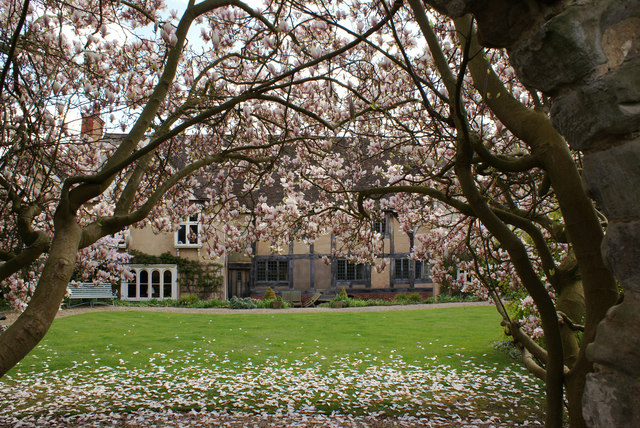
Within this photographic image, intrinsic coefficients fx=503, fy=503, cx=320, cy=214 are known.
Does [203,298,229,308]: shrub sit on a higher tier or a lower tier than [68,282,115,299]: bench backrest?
lower

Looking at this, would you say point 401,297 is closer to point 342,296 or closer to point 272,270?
point 342,296

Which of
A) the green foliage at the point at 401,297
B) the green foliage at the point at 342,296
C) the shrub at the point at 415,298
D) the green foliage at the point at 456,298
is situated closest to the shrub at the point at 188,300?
the green foliage at the point at 342,296

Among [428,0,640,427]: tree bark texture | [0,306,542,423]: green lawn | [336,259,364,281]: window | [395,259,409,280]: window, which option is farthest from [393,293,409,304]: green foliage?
[428,0,640,427]: tree bark texture

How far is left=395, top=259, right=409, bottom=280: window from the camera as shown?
82.1ft

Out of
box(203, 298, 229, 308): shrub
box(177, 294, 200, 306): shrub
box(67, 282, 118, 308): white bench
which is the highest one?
box(67, 282, 118, 308): white bench

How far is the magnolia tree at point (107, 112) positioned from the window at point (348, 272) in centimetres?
1423

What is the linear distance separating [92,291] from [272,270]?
27.0 ft

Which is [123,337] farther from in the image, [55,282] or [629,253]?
[629,253]

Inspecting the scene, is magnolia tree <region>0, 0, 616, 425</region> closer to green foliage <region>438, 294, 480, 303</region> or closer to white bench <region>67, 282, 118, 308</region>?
white bench <region>67, 282, 118, 308</region>

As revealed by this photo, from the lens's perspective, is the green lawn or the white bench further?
the white bench

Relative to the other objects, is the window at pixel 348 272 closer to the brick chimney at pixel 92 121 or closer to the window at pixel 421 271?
the window at pixel 421 271

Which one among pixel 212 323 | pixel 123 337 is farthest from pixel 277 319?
pixel 123 337

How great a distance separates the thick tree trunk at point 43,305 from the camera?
3814 millimetres

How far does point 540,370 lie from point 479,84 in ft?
6.78
